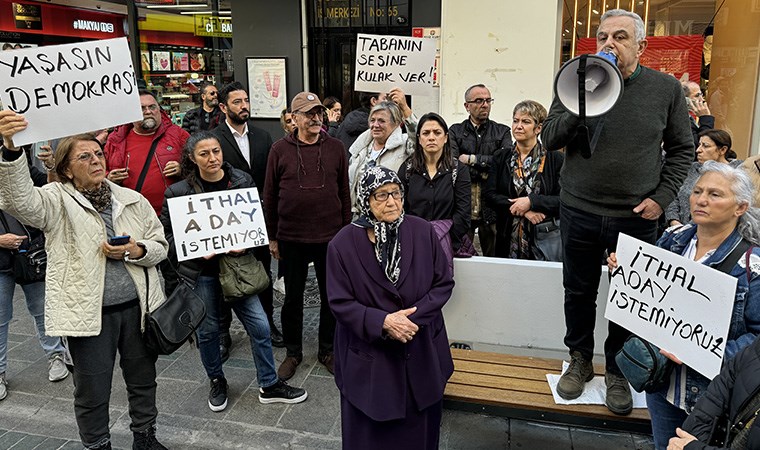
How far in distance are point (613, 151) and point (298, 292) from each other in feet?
9.02

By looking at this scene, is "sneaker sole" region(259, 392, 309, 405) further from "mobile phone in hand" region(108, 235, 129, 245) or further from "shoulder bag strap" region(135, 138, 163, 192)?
"shoulder bag strap" region(135, 138, 163, 192)

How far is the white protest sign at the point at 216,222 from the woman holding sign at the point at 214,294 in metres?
0.11

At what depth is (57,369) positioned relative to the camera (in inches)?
191

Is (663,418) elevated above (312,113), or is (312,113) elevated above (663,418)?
(312,113)

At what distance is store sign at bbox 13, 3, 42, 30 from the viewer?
1101cm

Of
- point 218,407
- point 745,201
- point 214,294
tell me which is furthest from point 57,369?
point 745,201

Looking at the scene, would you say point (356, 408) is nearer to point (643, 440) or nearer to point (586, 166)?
point (586, 166)

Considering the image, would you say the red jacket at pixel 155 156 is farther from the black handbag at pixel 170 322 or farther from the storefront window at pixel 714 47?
the storefront window at pixel 714 47

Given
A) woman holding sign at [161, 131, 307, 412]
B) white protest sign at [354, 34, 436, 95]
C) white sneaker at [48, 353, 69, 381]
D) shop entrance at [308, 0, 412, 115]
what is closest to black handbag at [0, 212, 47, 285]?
white sneaker at [48, 353, 69, 381]

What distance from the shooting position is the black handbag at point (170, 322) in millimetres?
3547

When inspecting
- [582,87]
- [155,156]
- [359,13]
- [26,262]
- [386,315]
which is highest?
[359,13]

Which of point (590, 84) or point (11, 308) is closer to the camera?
point (590, 84)

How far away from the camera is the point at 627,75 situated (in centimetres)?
296

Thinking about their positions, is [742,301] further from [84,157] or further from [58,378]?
[58,378]
